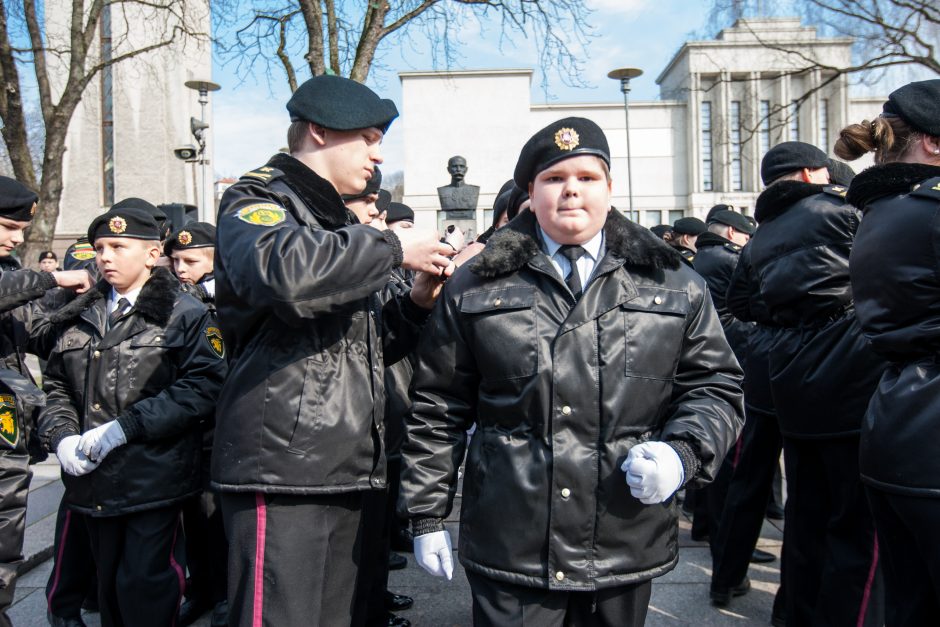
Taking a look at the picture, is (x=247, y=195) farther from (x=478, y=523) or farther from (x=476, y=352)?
(x=478, y=523)

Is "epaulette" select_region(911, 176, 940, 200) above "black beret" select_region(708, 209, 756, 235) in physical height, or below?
below

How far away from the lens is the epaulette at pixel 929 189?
2162 millimetres

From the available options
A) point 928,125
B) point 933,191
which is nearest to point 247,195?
point 933,191

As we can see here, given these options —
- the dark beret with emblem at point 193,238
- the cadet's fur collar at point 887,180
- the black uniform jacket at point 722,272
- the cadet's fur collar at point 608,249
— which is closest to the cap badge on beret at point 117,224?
the dark beret with emblem at point 193,238

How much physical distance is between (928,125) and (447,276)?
1.65 metres

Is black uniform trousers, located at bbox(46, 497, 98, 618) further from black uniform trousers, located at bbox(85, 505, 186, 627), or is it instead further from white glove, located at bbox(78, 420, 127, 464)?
white glove, located at bbox(78, 420, 127, 464)

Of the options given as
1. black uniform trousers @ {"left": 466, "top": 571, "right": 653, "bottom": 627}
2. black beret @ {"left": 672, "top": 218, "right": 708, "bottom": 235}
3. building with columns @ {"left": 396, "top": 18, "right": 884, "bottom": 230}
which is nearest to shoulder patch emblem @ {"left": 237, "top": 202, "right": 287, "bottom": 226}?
black uniform trousers @ {"left": 466, "top": 571, "right": 653, "bottom": 627}

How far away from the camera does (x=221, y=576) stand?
166 inches

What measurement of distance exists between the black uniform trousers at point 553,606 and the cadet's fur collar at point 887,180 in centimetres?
142

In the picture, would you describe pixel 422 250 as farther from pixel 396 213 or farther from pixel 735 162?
pixel 735 162

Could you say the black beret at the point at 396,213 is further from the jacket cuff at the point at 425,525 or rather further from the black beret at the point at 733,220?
the jacket cuff at the point at 425,525

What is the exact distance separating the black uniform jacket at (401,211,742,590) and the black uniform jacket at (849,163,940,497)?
432 mm

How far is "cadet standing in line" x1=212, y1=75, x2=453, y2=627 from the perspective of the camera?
7.11 ft

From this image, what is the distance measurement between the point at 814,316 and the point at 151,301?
3.06 metres
